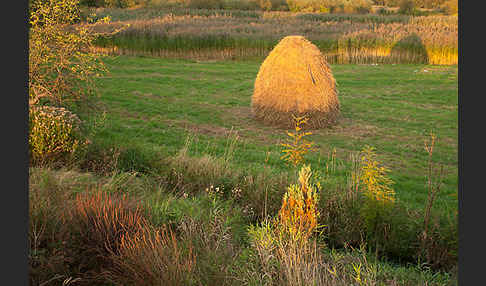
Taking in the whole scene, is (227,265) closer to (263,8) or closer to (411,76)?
(411,76)

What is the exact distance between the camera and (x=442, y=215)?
600 cm

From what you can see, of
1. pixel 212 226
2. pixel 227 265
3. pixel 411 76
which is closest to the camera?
pixel 227 265

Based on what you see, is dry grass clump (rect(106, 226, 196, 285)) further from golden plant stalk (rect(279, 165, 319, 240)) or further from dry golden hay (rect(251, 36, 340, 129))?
dry golden hay (rect(251, 36, 340, 129))

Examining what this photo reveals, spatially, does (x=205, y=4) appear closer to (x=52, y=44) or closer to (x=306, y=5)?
(x=306, y=5)

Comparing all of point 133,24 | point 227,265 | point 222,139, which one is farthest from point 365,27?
point 227,265

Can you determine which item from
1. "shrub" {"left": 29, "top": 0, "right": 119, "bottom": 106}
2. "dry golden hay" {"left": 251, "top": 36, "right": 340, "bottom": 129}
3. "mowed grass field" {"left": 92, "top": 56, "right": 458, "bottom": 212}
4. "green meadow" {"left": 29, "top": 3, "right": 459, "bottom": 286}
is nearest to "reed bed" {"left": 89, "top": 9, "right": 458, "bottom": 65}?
"mowed grass field" {"left": 92, "top": 56, "right": 458, "bottom": 212}

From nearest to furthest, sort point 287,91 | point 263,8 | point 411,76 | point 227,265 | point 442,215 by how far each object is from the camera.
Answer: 1. point 227,265
2. point 442,215
3. point 287,91
4. point 411,76
5. point 263,8

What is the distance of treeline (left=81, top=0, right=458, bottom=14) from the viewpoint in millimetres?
53000

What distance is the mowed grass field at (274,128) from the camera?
8930 mm

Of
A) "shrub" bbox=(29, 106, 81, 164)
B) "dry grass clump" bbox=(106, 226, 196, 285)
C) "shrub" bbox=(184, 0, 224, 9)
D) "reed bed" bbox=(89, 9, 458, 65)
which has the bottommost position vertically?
"dry grass clump" bbox=(106, 226, 196, 285)

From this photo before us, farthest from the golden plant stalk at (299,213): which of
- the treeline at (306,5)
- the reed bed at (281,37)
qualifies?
the treeline at (306,5)

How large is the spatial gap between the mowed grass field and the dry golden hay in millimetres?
413

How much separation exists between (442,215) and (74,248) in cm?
506

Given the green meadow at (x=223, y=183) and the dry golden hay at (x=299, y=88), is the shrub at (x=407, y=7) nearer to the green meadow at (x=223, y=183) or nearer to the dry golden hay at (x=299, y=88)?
the green meadow at (x=223, y=183)
